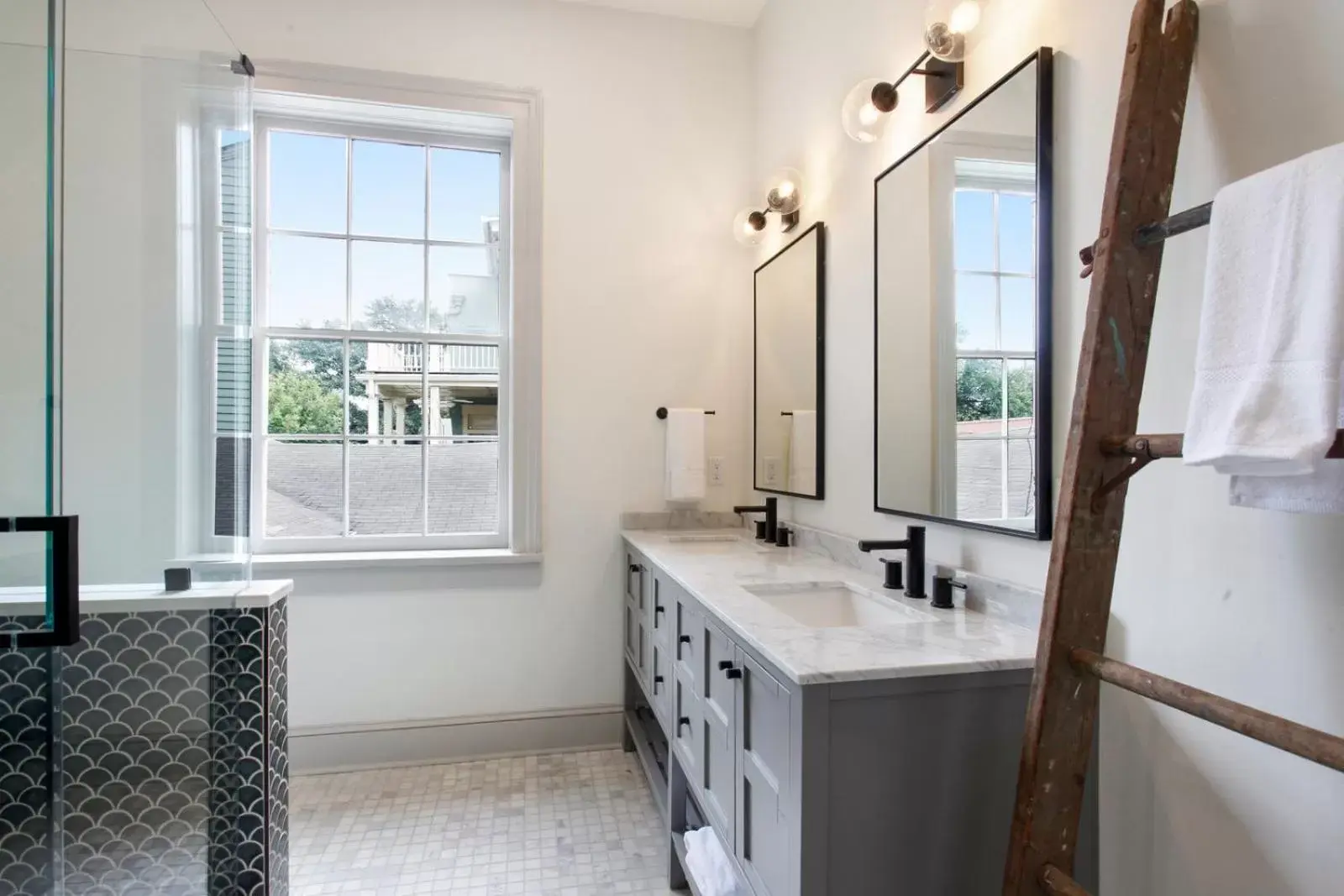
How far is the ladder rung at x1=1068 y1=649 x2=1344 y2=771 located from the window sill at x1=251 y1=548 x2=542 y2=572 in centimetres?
202

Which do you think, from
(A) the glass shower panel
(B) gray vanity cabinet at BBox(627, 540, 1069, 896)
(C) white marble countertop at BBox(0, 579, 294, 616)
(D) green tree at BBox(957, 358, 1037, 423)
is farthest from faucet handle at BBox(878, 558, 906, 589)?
(A) the glass shower panel

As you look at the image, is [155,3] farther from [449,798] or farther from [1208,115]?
[449,798]

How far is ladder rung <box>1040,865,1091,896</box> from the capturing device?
2.69 ft

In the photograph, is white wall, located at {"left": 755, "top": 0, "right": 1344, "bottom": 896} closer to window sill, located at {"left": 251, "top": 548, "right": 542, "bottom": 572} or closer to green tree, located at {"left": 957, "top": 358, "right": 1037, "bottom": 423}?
green tree, located at {"left": 957, "top": 358, "right": 1037, "bottom": 423}

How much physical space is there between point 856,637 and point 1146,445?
53 centimetres

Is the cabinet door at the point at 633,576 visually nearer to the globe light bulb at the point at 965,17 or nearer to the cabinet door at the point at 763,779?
the cabinet door at the point at 763,779

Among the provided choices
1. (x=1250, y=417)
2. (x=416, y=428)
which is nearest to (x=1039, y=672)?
(x=1250, y=417)

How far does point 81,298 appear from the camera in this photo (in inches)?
61.8

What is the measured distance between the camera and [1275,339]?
2.16 feet

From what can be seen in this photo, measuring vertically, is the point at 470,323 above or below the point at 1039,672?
above

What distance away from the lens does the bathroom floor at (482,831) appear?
178cm

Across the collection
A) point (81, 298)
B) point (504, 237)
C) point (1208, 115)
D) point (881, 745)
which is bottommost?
point (881, 745)

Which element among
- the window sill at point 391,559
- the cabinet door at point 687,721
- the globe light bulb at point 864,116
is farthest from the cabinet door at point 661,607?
the globe light bulb at point 864,116

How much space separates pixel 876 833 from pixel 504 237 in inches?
94.0
